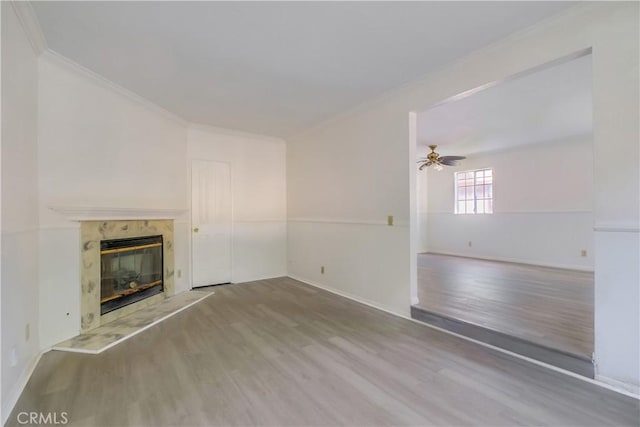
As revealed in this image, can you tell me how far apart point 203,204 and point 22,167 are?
2.65 meters

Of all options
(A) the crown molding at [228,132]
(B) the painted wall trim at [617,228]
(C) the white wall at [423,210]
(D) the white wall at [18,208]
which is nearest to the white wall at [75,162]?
(D) the white wall at [18,208]

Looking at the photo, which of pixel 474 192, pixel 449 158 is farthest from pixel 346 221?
pixel 474 192

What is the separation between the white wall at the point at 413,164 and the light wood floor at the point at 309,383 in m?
0.59

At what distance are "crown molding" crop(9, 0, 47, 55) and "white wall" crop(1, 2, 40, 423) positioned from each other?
0.12 ft

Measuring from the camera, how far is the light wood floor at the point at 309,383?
180 centimetres

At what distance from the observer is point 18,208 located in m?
2.16

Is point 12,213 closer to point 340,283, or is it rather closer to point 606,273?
point 340,283

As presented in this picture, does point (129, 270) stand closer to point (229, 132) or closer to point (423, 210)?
point (229, 132)

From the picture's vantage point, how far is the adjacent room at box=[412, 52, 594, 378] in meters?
2.89

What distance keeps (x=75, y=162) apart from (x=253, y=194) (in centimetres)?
276

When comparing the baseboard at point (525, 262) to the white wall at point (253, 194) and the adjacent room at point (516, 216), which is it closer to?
the adjacent room at point (516, 216)

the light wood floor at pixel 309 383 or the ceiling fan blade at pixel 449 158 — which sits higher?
the ceiling fan blade at pixel 449 158

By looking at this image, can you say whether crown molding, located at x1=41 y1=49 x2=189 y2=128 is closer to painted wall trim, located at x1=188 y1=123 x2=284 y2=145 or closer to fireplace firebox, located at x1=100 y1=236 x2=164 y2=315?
painted wall trim, located at x1=188 y1=123 x2=284 y2=145

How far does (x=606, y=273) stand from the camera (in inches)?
81.3
